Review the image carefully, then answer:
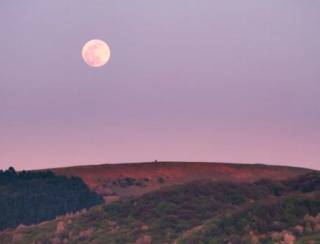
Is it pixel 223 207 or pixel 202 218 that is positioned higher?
pixel 223 207

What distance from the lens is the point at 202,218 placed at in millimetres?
65125

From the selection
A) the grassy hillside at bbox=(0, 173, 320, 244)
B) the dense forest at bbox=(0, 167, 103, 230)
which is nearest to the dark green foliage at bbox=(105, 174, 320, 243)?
the grassy hillside at bbox=(0, 173, 320, 244)

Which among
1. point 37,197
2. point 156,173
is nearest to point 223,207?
point 37,197

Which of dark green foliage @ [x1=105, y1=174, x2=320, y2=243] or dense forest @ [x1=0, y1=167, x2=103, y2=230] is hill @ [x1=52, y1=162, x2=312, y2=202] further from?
dark green foliage @ [x1=105, y1=174, x2=320, y2=243]

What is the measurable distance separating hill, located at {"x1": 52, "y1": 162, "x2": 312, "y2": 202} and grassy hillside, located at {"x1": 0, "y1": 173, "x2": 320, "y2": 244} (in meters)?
42.7

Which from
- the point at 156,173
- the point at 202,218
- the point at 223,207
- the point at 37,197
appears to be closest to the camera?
the point at 202,218

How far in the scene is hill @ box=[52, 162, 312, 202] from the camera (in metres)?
119

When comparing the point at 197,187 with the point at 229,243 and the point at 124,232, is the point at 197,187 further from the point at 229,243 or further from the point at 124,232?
the point at 229,243

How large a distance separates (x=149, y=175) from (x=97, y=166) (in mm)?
10773

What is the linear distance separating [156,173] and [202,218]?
62.3 m

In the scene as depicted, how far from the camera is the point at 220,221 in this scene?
57.0 meters

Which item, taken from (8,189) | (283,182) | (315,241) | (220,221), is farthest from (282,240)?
(8,189)

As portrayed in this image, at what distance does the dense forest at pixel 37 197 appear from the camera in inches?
3937

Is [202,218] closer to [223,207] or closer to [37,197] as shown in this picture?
[223,207]
